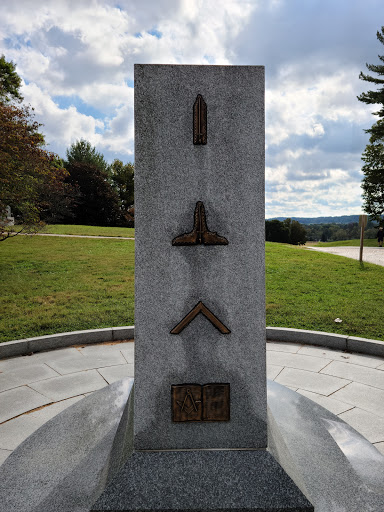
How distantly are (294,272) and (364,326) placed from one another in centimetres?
644

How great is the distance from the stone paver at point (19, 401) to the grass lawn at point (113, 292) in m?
2.11

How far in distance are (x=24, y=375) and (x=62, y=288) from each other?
5606 mm

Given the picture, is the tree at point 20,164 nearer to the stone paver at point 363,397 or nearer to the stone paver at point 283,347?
the stone paver at point 283,347

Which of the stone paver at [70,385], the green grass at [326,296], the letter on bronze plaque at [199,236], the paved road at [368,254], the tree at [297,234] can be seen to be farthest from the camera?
the tree at [297,234]

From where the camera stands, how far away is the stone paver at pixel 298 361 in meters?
5.32

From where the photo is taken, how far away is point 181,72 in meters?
2.33

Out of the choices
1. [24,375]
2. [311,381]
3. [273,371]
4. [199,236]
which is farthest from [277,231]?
[199,236]

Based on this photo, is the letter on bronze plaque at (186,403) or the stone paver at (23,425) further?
the stone paver at (23,425)

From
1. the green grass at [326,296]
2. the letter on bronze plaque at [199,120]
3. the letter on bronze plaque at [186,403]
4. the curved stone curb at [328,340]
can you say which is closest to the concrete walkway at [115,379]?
the curved stone curb at [328,340]

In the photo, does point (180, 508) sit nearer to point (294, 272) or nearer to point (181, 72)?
point (181, 72)

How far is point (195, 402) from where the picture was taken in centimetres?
243

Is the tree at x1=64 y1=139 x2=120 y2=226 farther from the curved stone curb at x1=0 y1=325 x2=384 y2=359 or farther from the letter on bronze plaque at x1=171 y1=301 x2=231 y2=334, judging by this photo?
the letter on bronze plaque at x1=171 y1=301 x2=231 y2=334

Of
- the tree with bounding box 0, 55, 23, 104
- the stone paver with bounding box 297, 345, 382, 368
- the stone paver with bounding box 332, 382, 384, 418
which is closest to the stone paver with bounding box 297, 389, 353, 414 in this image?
the stone paver with bounding box 332, 382, 384, 418

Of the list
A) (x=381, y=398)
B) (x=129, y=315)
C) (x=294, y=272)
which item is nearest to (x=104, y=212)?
(x=294, y=272)
